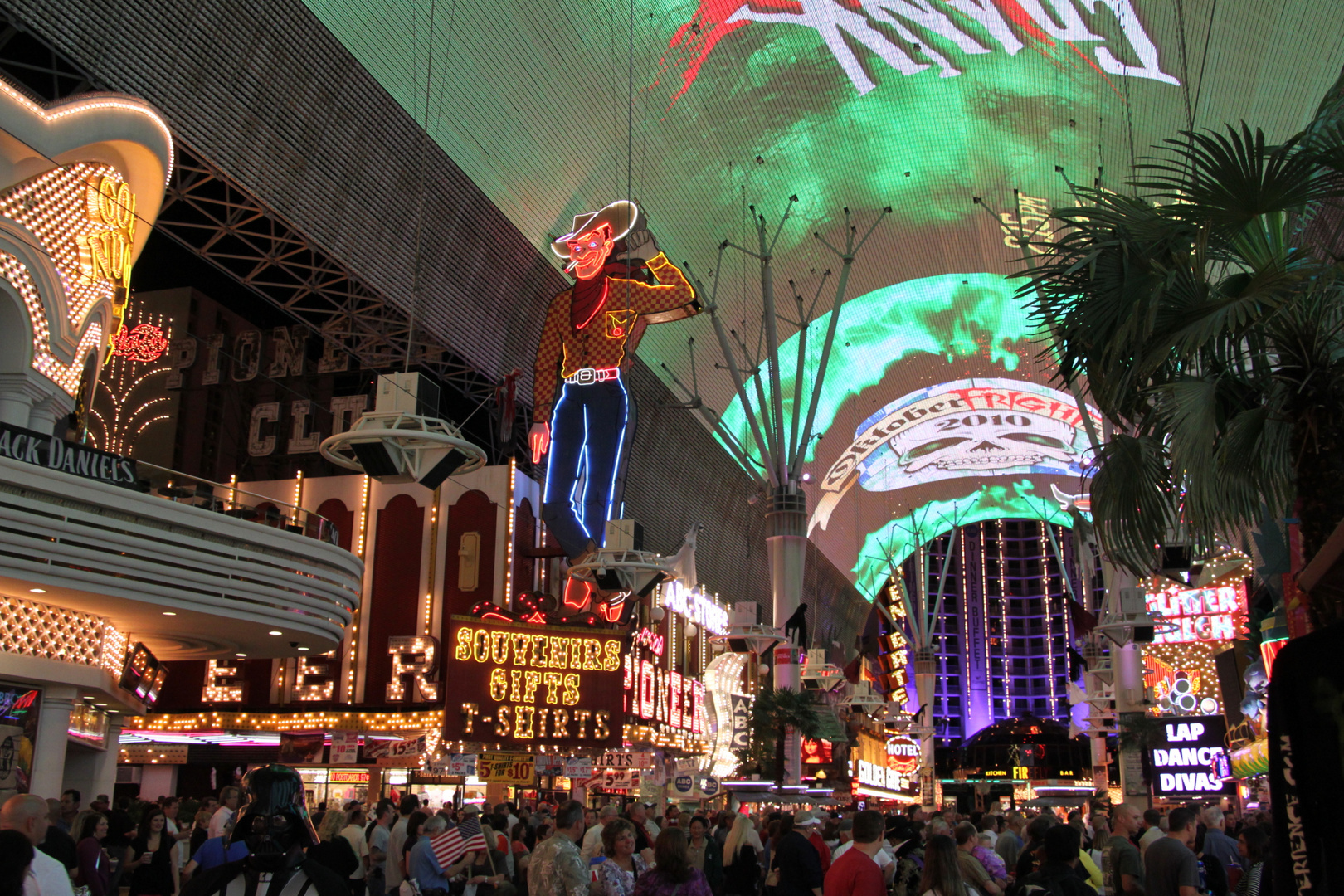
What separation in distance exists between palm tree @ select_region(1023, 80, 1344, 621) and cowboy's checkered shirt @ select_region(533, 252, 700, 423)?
14295mm

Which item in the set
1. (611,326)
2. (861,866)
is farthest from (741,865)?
(611,326)

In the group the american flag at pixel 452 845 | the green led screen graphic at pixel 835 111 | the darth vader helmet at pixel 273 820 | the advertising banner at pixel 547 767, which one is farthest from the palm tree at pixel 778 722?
the darth vader helmet at pixel 273 820

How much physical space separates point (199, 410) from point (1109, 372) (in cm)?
2439

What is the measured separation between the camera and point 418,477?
1233cm

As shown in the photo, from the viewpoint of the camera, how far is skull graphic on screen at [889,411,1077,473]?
4562cm

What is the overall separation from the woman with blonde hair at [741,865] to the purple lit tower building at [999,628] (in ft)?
254

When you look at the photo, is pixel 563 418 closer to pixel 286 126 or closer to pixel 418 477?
pixel 286 126

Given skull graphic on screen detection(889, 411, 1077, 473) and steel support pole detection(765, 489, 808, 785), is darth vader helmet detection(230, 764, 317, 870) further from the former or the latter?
skull graphic on screen detection(889, 411, 1077, 473)

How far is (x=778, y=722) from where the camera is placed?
2602cm

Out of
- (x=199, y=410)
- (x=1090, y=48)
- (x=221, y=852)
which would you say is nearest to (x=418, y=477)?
(x=221, y=852)

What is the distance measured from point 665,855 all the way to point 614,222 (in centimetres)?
1793

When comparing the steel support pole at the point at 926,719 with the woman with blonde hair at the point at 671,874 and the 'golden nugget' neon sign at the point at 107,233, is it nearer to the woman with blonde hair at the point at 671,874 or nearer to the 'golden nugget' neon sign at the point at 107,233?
the 'golden nugget' neon sign at the point at 107,233

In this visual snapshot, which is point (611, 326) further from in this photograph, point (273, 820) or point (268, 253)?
point (273, 820)

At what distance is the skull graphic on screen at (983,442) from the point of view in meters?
45.6
